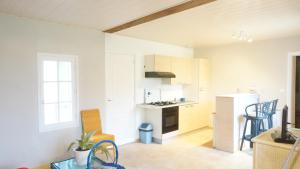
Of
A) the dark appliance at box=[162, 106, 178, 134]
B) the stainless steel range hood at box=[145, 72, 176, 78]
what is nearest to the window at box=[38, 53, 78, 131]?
the stainless steel range hood at box=[145, 72, 176, 78]

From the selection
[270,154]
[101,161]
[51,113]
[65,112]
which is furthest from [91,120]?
[270,154]

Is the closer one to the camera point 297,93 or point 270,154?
point 270,154

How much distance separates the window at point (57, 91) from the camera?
134 inches

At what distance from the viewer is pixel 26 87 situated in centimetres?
322

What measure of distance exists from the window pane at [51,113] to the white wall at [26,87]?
0.54 feet

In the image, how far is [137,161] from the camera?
12.2 feet

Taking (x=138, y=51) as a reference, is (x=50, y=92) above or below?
below

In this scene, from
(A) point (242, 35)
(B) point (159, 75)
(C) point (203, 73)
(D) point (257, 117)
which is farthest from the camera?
(C) point (203, 73)

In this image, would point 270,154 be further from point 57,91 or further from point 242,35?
point 57,91

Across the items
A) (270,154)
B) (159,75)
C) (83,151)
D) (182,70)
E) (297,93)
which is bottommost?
(83,151)

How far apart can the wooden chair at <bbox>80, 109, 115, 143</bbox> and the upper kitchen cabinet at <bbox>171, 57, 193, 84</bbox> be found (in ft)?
7.21

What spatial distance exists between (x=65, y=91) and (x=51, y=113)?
0.43 metres

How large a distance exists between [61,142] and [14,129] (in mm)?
759

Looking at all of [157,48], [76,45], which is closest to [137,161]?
[76,45]
